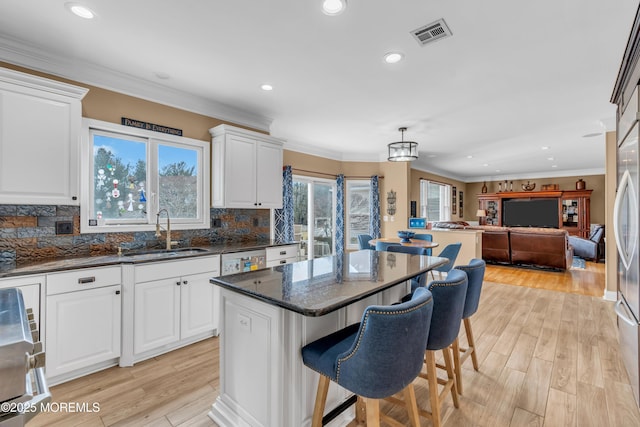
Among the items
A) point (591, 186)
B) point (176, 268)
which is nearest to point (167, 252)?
point (176, 268)

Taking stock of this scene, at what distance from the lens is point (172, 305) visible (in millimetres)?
2754

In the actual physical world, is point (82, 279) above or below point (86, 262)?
below

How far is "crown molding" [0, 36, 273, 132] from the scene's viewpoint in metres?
2.44

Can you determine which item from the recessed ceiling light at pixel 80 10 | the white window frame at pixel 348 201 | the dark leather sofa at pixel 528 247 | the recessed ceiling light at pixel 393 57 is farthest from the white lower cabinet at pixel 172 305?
the dark leather sofa at pixel 528 247

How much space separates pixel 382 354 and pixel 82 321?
7.78ft

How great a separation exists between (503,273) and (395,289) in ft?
17.4

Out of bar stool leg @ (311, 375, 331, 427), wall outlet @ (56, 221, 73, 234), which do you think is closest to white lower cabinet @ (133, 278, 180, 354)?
wall outlet @ (56, 221, 73, 234)

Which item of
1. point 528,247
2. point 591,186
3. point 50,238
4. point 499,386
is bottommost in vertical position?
point 499,386

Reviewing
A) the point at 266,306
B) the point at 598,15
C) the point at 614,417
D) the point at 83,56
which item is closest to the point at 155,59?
the point at 83,56

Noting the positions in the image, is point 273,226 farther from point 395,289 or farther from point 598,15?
A: point 598,15

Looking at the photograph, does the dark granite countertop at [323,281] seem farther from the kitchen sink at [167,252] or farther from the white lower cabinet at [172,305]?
the kitchen sink at [167,252]

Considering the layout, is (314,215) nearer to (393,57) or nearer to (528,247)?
(393,57)

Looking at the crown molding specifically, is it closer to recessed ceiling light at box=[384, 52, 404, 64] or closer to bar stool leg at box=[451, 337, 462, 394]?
recessed ceiling light at box=[384, 52, 404, 64]

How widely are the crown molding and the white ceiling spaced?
0.01m
